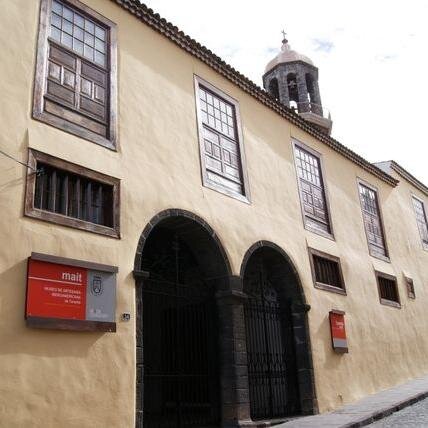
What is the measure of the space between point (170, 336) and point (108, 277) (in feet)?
7.43

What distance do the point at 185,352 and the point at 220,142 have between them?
160 inches

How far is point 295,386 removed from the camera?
34.4 feet

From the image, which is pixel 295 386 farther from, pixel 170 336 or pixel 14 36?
pixel 14 36

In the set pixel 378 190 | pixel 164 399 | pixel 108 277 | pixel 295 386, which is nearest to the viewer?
pixel 108 277

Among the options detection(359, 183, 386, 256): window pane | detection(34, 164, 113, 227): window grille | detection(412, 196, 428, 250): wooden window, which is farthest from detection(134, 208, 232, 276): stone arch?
detection(412, 196, 428, 250): wooden window

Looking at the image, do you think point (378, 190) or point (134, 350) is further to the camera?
point (378, 190)

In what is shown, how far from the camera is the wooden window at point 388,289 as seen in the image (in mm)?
14453

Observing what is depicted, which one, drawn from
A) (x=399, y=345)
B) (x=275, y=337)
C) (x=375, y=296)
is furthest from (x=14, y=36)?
(x=399, y=345)

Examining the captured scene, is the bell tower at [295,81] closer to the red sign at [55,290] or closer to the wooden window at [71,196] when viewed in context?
the wooden window at [71,196]

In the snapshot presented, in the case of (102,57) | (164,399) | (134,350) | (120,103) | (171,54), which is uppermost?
(171,54)

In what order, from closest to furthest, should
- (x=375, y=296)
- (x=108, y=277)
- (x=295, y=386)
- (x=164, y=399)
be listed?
(x=108, y=277)
(x=164, y=399)
(x=295, y=386)
(x=375, y=296)

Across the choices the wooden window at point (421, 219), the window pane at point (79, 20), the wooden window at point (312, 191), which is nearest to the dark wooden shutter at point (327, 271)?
the wooden window at point (312, 191)

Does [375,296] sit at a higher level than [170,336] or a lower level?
higher

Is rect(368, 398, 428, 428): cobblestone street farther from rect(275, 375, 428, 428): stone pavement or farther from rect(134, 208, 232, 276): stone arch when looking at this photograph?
rect(134, 208, 232, 276): stone arch
